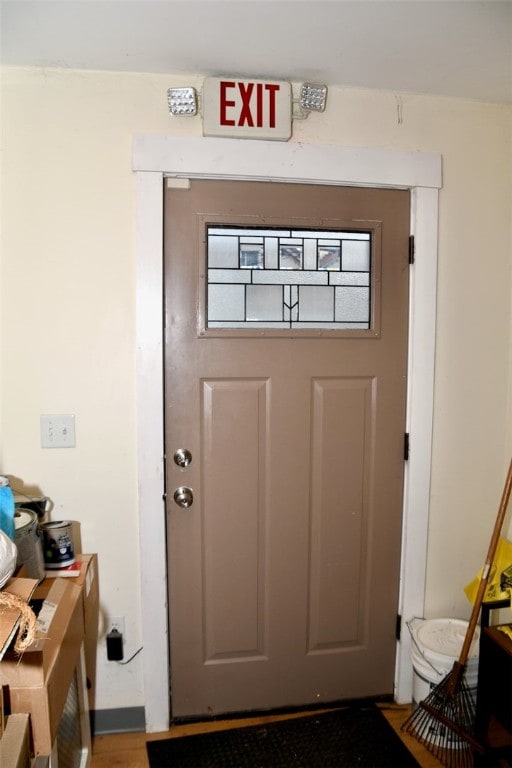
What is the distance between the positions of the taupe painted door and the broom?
0.27m

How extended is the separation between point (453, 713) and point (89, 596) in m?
1.36

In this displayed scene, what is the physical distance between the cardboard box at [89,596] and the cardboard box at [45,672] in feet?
0.51

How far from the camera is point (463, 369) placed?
Result: 71.6 inches

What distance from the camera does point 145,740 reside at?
170cm

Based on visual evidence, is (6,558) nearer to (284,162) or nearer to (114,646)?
(114,646)

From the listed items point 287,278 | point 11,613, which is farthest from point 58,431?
point 287,278

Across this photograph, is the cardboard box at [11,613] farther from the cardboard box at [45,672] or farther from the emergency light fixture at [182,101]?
the emergency light fixture at [182,101]

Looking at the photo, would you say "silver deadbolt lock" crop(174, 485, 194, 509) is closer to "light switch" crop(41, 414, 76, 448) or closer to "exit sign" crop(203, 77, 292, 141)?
"light switch" crop(41, 414, 76, 448)

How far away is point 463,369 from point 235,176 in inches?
45.9

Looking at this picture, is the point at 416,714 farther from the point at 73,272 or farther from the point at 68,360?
the point at 73,272

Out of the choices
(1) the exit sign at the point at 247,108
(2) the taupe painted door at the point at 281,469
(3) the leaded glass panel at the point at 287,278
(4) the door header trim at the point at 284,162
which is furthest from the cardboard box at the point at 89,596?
(1) the exit sign at the point at 247,108

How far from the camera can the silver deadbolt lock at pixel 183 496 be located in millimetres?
1695

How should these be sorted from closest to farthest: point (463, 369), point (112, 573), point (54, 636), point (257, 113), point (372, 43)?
1. point (54, 636)
2. point (372, 43)
3. point (257, 113)
4. point (112, 573)
5. point (463, 369)

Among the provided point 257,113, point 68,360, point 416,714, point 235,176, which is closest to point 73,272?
point 68,360
